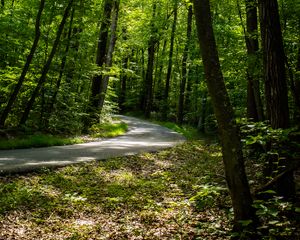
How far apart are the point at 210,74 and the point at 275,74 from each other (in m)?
2.04

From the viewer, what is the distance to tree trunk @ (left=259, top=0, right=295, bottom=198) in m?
6.94

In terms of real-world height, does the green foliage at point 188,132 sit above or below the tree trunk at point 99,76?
below

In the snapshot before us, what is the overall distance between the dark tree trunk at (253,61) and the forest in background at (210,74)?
36 millimetres

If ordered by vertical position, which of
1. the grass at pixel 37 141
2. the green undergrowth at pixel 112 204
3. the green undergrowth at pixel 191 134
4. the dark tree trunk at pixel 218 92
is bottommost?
the green undergrowth at pixel 112 204

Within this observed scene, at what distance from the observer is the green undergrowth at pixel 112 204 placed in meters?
6.58

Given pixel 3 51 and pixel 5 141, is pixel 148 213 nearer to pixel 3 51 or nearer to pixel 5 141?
pixel 5 141

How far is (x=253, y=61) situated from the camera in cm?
1002

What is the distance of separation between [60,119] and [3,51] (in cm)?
429

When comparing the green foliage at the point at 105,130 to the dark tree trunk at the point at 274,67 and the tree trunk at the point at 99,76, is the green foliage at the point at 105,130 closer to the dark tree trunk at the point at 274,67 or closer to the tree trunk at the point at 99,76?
the tree trunk at the point at 99,76

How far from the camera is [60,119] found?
61.8 ft

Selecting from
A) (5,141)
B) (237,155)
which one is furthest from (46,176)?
(237,155)

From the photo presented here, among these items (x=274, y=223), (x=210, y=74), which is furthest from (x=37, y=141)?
(x=274, y=223)

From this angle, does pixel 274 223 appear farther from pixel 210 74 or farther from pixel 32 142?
pixel 32 142

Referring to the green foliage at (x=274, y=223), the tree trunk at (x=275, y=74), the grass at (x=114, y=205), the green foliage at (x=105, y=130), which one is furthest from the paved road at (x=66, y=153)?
the green foliage at (x=274, y=223)
